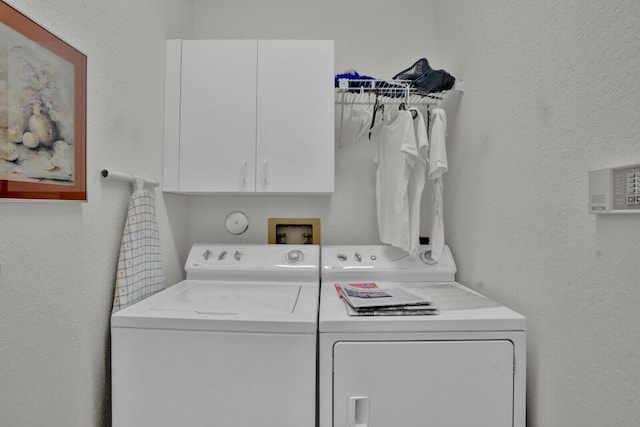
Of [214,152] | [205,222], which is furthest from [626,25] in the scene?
[205,222]

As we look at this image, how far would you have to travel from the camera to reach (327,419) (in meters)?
1.14

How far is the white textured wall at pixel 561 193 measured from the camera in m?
0.85

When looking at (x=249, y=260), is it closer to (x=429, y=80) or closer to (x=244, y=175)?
(x=244, y=175)

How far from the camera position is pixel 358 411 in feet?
3.78

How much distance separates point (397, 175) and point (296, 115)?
2.02 ft

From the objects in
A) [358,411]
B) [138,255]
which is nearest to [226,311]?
[138,255]

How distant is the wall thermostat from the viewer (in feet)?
2.63

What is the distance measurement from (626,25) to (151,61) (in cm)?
179

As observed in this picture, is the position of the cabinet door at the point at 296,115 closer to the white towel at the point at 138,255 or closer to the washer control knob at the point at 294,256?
the washer control knob at the point at 294,256

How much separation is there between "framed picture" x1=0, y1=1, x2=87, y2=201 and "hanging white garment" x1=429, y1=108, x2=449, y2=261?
1443 mm

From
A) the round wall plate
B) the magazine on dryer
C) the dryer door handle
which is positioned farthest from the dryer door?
the round wall plate

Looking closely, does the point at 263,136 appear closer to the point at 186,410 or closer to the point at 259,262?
the point at 259,262

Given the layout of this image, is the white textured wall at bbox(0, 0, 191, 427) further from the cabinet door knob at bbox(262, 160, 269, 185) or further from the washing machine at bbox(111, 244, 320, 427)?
the cabinet door knob at bbox(262, 160, 269, 185)

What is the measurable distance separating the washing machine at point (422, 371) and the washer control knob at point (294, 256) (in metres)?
0.63
